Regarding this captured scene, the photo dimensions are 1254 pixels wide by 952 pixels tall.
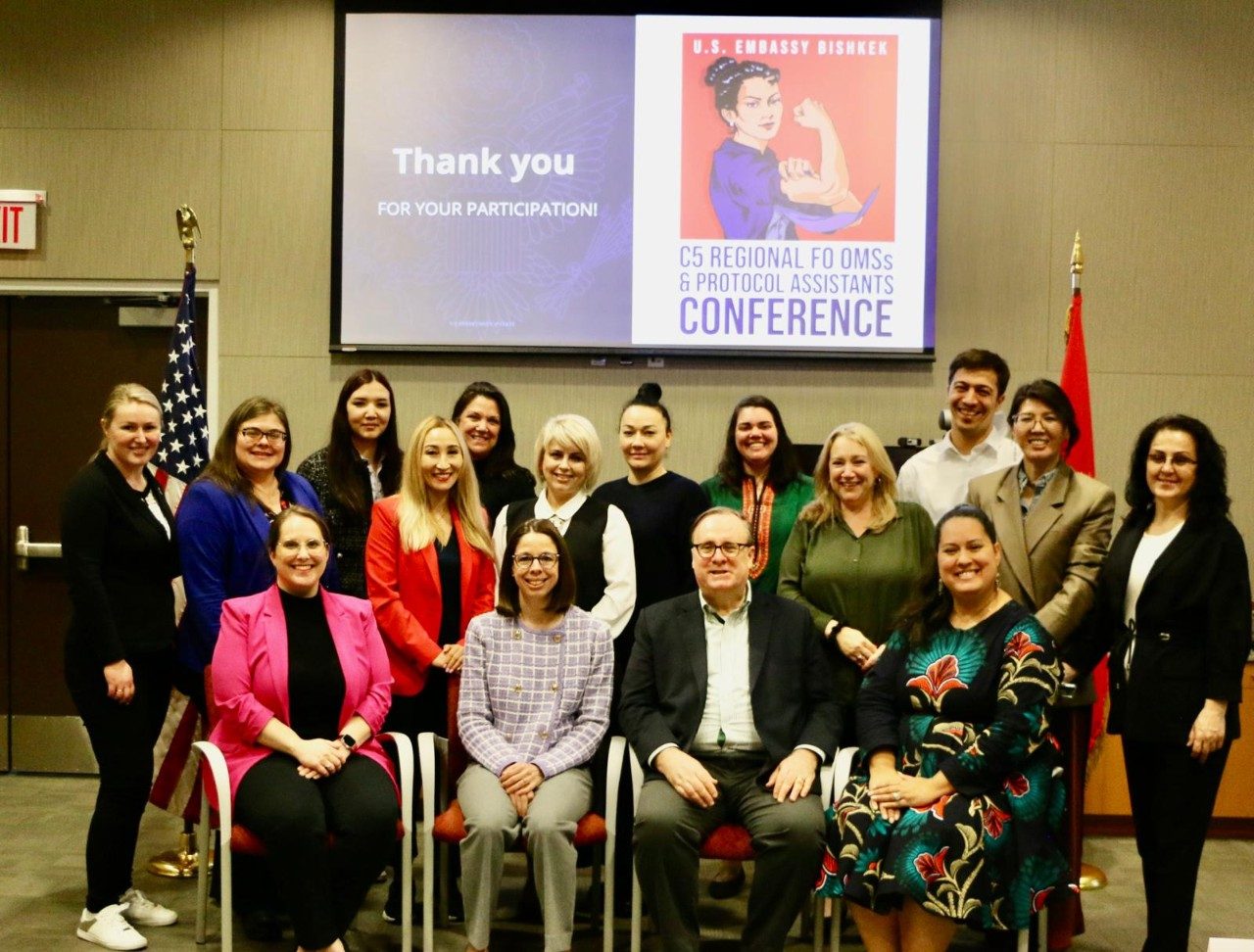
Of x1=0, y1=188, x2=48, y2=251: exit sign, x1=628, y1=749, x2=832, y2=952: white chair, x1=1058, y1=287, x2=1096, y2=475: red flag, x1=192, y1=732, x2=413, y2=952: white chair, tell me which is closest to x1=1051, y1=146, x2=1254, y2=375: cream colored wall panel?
x1=1058, y1=287, x2=1096, y2=475: red flag

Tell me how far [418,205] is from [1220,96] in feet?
11.5

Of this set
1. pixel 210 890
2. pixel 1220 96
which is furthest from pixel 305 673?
pixel 1220 96

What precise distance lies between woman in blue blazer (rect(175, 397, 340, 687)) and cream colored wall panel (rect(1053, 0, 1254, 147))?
357cm

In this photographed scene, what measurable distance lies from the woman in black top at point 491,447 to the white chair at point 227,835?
3.09 ft

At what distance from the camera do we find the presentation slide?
5.36 meters

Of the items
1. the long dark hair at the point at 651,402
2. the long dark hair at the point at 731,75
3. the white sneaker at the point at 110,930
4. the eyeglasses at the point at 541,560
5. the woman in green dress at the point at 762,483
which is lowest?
the white sneaker at the point at 110,930

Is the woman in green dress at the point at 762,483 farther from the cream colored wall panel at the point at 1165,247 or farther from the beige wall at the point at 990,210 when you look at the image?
the cream colored wall panel at the point at 1165,247

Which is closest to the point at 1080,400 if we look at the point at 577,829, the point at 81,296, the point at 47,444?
the point at 577,829

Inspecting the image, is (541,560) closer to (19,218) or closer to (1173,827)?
(1173,827)

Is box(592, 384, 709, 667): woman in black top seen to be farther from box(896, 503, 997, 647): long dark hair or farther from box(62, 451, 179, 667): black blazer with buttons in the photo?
box(62, 451, 179, 667): black blazer with buttons

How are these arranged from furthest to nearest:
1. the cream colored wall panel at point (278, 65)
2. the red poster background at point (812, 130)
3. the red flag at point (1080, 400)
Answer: the cream colored wall panel at point (278, 65) → the red poster background at point (812, 130) → the red flag at point (1080, 400)

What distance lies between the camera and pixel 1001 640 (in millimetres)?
3127

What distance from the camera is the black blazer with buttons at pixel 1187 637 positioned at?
3166 millimetres

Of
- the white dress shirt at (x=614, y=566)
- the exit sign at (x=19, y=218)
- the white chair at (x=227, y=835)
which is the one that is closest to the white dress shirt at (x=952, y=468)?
the white dress shirt at (x=614, y=566)
